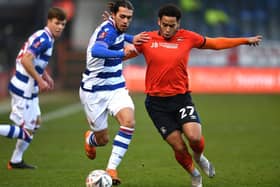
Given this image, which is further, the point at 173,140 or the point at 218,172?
the point at 218,172

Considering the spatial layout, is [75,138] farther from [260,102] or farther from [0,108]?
[260,102]

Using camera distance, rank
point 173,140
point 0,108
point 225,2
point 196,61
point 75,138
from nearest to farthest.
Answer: point 173,140
point 75,138
point 0,108
point 196,61
point 225,2

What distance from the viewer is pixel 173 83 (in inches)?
363

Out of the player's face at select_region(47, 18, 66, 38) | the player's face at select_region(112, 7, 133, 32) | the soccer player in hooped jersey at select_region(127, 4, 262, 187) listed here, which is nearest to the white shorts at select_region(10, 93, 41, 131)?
the player's face at select_region(47, 18, 66, 38)

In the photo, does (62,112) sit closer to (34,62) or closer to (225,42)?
(34,62)

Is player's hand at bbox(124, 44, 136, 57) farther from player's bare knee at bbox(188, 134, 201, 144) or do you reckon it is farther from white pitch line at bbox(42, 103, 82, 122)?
white pitch line at bbox(42, 103, 82, 122)

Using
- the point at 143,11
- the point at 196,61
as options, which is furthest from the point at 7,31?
the point at 196,61

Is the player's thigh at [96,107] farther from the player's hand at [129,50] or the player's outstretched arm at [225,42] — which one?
the player's outstretched arm at [225,42]

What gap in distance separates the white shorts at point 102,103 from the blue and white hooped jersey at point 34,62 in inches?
40.6

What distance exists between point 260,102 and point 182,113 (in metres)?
15.1

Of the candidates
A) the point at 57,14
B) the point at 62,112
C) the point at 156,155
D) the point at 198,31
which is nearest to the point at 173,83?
the point at 57,14

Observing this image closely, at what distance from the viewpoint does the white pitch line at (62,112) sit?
19.7 m

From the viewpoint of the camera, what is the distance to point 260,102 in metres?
23.9

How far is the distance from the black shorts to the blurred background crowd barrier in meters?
17.9
